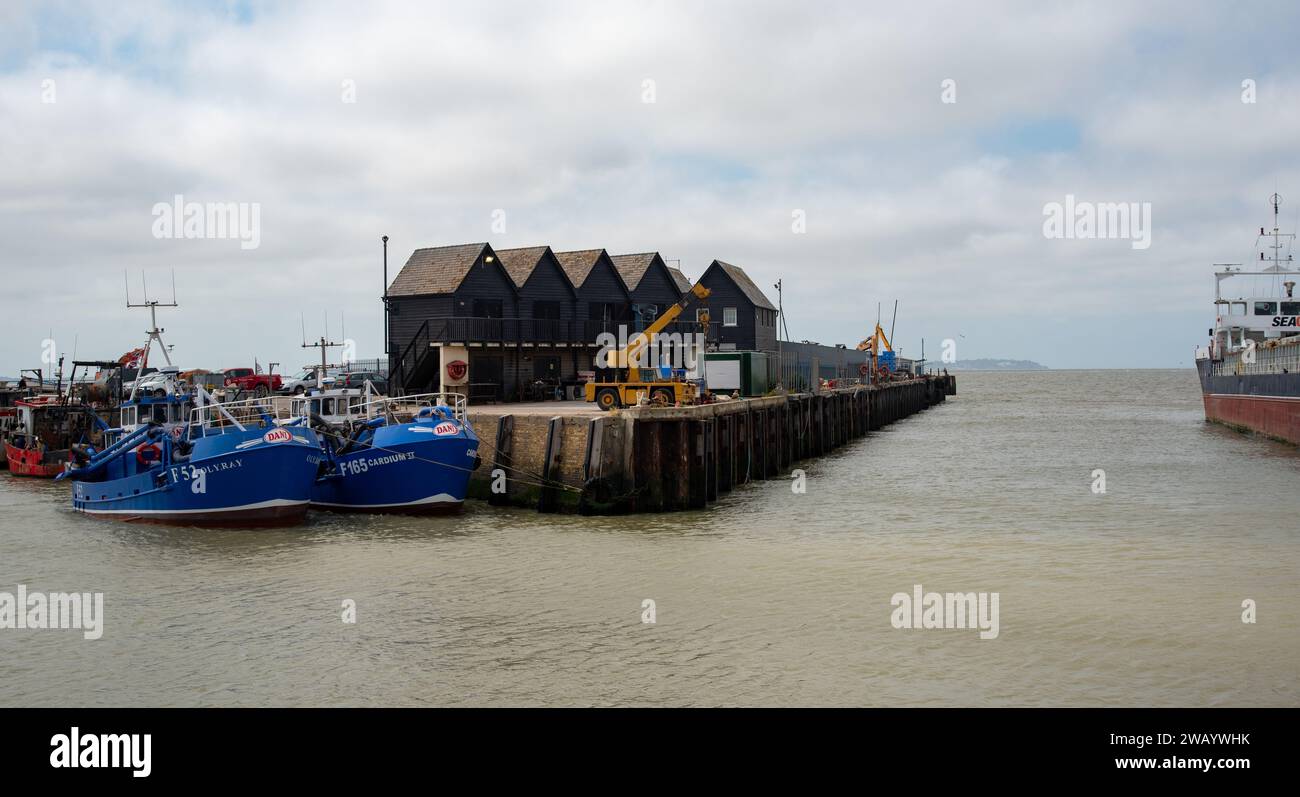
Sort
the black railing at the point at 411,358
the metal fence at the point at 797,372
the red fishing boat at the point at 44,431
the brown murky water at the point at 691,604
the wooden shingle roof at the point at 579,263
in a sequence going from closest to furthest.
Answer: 1. the brown murky water at the point at 691,604
2. the red fishing boat at the point at 44,431
3. the black railing at the point at 411,358
4. the metal fence at the point at 797,372
5. the wooden shingle roof at the point at 579,263

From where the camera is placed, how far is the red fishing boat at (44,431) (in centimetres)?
4184

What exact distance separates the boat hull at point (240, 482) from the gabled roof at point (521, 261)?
1049 inches

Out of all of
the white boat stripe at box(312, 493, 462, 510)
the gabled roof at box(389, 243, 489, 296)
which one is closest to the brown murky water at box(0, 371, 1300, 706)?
the white boat stripe at box(312, 493, 462, 510)

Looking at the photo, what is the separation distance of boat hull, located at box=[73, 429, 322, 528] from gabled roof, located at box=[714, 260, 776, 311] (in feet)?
140

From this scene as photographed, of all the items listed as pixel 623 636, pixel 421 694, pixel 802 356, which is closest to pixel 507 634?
pixel 623 636

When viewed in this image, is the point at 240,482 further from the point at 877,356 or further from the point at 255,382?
the point at 877,356

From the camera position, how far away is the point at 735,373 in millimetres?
43500

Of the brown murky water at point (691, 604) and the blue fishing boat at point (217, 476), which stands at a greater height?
the blue fishing boat at point (217, 476)

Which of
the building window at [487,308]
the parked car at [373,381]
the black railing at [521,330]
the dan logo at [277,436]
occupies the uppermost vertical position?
the building window at [487,308]

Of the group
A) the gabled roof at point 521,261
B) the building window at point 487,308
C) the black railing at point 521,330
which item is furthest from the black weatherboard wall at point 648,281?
the building window at point 487,308

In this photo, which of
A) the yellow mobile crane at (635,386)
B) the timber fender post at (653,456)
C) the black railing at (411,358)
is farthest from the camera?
the black railing at (411,358)

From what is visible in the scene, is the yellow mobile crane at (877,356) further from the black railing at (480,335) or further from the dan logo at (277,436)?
the dan logo at (277,436)

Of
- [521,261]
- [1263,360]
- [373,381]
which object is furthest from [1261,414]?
[373,381]
